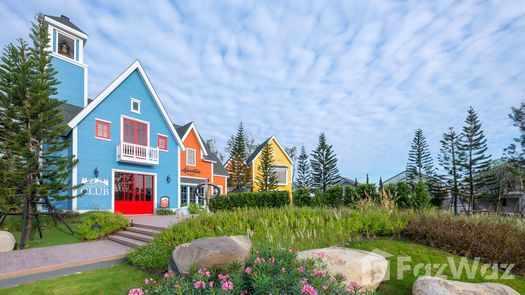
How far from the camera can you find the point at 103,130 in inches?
573

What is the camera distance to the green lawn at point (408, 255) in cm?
392

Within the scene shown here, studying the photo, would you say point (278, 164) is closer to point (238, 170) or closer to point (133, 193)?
point (238, 170)

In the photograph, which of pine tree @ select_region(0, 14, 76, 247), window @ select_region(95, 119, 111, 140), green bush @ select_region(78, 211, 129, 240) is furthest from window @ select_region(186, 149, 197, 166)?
pine tree @ select_region(0, 14, 76, 247)

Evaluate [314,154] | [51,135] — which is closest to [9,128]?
[51,135]

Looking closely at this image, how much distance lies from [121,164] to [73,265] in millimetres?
9541

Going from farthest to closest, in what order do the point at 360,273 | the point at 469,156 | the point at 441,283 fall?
the point at 469,156
the point at 360,273
the point at 441,283

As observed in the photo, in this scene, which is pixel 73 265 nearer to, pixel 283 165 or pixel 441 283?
pixel 441 283

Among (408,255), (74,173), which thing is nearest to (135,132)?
(74,173)

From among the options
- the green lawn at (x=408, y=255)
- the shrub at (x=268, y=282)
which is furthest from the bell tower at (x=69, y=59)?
the green lawn at (x=408, y=255)

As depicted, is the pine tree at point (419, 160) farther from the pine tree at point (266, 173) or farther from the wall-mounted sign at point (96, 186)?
the wall-mounted sign at point (96, 186)

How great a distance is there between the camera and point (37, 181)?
31.9 feet

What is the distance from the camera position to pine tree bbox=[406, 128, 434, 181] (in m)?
33.6

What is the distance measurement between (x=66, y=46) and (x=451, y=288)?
20069 mm

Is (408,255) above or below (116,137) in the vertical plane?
below
